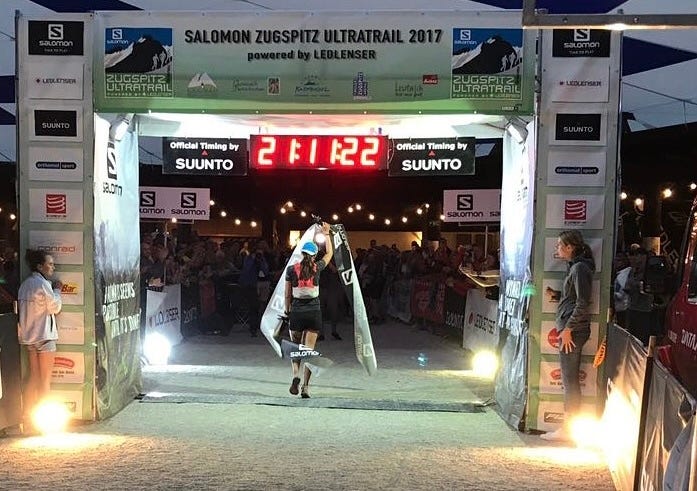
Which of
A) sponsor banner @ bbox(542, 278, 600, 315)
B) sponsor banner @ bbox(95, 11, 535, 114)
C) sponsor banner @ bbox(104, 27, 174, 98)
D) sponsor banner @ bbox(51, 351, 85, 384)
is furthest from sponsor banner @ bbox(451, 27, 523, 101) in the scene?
sponsor banner @ bbox(51, 351, 85, 384)

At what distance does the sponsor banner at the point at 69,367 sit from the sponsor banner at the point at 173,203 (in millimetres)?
6789

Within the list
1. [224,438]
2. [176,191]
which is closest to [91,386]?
[224,438]

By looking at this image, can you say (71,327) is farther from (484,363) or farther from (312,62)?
(484,363)

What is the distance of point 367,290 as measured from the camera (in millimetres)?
17297

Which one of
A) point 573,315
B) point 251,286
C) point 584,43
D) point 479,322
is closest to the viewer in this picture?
point 573,315

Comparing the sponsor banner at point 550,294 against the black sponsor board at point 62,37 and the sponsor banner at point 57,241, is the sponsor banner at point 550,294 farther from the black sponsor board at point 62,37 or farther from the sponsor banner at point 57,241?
the black sponsor board at point 62,37

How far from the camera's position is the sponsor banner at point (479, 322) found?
38.1ft

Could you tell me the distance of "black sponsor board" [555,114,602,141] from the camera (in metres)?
6.91

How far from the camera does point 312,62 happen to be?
Answer: 7148mm

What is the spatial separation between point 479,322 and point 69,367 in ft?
23.9

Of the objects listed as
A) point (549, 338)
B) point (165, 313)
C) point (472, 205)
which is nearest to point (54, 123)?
point (549, 338)

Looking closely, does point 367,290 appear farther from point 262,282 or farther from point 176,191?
point 176,191

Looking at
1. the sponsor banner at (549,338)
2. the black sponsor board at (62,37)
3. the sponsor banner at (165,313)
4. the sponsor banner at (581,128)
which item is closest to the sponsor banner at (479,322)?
the sponsor banner at (549,338)

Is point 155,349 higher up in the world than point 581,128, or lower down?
lower down
